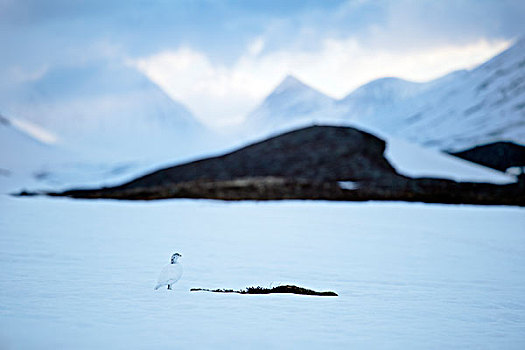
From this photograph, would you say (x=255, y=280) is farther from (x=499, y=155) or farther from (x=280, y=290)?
(x=499, y=155)

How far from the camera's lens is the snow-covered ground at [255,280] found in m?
5.42

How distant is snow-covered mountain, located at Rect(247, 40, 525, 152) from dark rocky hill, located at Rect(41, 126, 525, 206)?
6815mm

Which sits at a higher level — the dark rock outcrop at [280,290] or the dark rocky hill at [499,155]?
the dark rocky hill at [499,155]

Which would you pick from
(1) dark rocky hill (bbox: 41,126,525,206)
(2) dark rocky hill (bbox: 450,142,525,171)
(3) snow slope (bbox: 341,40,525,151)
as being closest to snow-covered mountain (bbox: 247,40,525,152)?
(3) snow slope (bbox: 341,40,525,151)

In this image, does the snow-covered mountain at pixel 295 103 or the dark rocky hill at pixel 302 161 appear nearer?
the dark rocky hill at pixel 302 161

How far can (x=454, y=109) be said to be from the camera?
9969cm

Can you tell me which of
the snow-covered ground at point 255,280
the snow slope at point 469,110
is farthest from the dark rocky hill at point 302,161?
the snow slope at point 469,110

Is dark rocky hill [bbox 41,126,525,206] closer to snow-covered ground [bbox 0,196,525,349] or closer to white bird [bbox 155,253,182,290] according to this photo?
snow-covered ground [bbox 0,196,525,349]

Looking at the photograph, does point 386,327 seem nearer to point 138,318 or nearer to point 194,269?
point 138,318

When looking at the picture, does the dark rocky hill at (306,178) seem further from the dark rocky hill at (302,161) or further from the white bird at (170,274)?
the white bird at (170,274)

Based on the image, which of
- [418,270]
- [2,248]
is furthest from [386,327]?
[2,248]

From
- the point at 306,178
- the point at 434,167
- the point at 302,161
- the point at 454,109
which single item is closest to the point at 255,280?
the point at 306,178

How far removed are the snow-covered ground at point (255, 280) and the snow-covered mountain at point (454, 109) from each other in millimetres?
41079

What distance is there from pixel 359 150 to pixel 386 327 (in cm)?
4142
